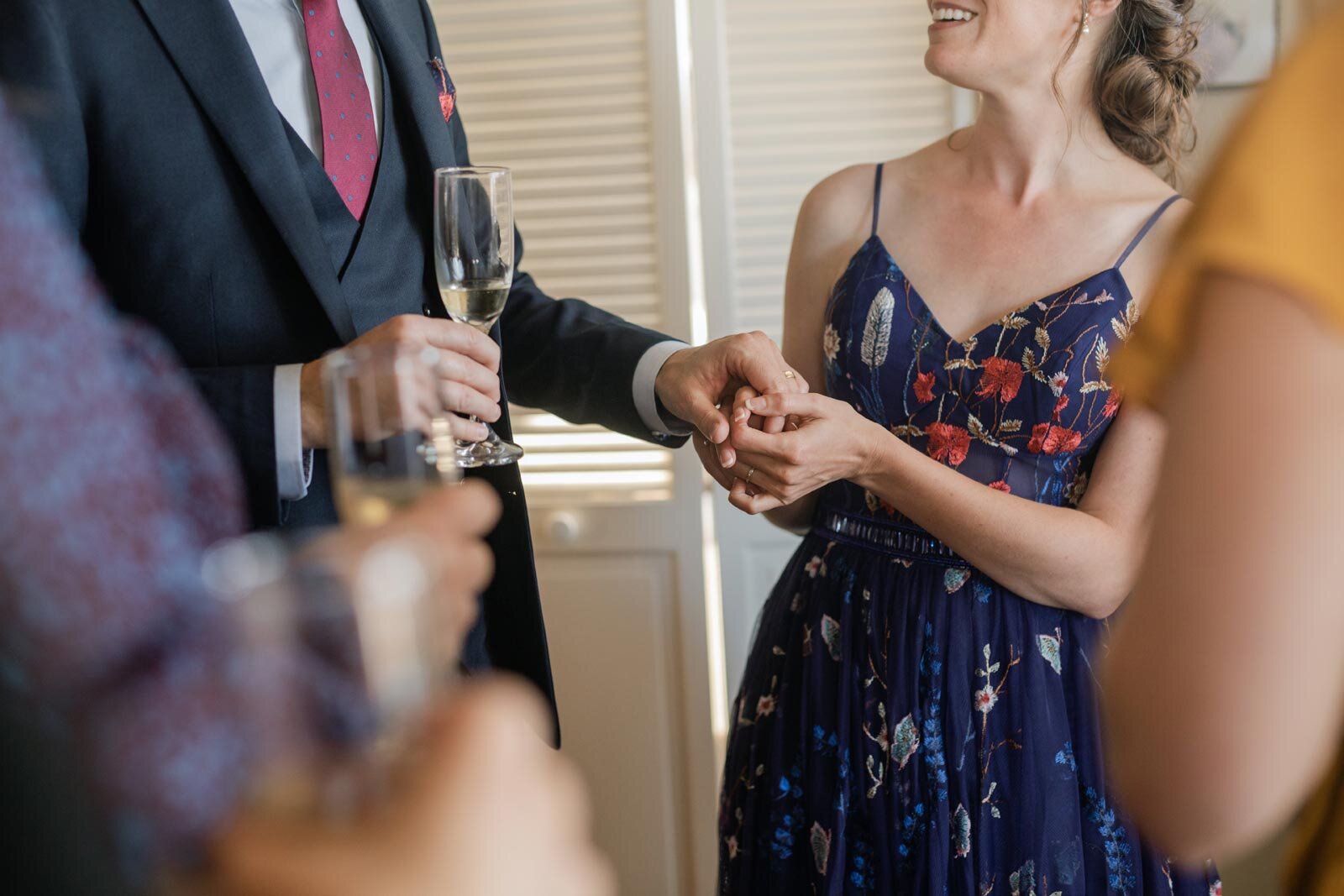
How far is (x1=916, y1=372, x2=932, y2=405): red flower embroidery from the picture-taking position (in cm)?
167

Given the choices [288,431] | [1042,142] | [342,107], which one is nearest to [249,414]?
[288,431]

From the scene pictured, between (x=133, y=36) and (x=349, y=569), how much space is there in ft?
3.60

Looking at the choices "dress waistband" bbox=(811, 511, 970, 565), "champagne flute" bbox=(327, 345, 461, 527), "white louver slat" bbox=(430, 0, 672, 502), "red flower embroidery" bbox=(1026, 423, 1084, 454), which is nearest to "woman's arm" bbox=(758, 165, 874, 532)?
"dress waistband" bbox=(811, 511, 970, 565)

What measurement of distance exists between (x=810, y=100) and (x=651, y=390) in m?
0.92

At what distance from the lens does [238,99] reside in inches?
50.3

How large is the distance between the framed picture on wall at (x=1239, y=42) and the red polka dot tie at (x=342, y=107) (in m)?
1.56

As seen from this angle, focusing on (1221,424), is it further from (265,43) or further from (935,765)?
(265,43)

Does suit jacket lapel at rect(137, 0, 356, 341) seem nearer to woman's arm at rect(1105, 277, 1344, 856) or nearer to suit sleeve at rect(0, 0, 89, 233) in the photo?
suit sleeve at rect(0, 0, 89, 233)

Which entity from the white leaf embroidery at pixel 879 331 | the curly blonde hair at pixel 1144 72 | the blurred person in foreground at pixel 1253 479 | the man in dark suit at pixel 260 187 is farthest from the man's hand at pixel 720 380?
the blurred person in foreground at pixel 1253 479

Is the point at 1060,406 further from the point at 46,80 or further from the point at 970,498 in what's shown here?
the point at 46,80

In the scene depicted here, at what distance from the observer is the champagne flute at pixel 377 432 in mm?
661

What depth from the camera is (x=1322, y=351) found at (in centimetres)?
48

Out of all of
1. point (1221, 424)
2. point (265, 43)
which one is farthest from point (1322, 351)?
point (265, 43)

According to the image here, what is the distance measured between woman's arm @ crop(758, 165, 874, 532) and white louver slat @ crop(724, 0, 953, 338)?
0.41 metres
